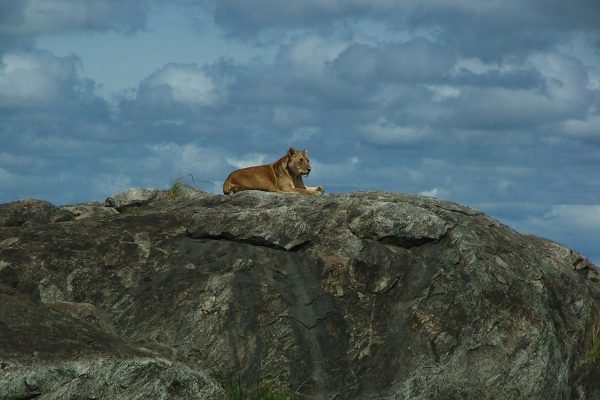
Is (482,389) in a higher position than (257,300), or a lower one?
lower

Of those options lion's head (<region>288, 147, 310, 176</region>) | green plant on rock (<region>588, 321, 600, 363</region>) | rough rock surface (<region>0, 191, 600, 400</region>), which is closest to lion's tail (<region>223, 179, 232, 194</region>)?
lion's head (<region>288, 147, 310, 176</region>)

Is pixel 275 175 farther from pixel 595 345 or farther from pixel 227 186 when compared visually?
pixel 595 345

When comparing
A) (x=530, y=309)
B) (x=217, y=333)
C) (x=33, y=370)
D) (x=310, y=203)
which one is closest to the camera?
(x=33, y=370)

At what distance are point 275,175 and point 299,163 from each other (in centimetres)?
83

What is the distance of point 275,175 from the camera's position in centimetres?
2598

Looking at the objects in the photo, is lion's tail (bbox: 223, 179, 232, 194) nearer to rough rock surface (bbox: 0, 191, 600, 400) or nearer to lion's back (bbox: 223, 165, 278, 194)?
lion's back (bbox: 223, 165, 278, 194)

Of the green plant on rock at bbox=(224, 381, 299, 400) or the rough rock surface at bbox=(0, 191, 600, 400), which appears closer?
the green plant on rock at bbox=(224, 381, 299, 400)

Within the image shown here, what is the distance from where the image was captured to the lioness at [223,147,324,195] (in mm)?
25578

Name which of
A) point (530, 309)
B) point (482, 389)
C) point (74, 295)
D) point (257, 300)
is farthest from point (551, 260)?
point (74, 295)

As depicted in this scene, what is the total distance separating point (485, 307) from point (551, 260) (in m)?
2.56

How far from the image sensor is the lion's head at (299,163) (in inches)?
1004

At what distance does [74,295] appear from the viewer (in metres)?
15.2

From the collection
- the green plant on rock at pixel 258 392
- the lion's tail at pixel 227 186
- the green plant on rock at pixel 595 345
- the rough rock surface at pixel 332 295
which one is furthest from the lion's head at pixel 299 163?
the green plant on rock at pixel 258 392

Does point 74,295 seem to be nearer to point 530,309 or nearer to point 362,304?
point 362,304
